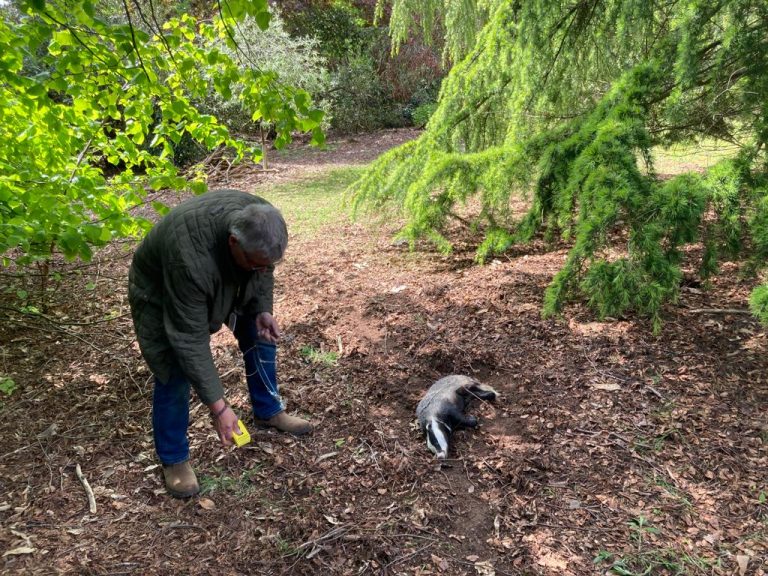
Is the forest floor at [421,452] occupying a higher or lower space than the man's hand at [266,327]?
lower

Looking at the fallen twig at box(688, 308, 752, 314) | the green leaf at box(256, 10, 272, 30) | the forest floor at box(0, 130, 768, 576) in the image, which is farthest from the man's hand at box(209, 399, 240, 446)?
the fallen twig at box(688, 308, 752, 314)

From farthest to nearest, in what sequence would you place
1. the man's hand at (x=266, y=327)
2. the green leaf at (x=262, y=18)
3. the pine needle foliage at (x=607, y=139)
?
the pine needle foliage at (x=607, y=139) < the man's hand at (x=266, y=327) < the green leaf at (x=262, y=18)

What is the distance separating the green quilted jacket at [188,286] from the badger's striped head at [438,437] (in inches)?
45.2

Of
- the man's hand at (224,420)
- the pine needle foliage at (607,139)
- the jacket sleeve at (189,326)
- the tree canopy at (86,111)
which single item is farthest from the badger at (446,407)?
the tree canopy at (86,111)

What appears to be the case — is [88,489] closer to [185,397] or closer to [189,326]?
[185,397]

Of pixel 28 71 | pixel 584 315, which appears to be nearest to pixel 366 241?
pixel 584 315

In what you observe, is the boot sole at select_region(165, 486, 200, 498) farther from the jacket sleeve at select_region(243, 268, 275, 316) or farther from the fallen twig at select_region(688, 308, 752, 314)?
the fallen twig at select_region(688, 308, 752, 314)

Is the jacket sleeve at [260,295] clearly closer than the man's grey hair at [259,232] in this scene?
No

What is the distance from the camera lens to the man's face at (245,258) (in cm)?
195

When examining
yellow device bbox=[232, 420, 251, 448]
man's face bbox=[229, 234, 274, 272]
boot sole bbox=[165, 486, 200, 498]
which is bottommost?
boot sole bbox=[165, 486, 200, 498]

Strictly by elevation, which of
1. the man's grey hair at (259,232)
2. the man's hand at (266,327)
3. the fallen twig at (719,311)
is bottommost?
the fallen twig at (719,311)

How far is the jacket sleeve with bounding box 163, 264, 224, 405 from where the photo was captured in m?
1.98

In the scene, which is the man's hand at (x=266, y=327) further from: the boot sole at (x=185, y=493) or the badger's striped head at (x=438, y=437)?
the badger's striped head at (x=438, y=437)

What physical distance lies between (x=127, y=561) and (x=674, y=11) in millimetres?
4395
